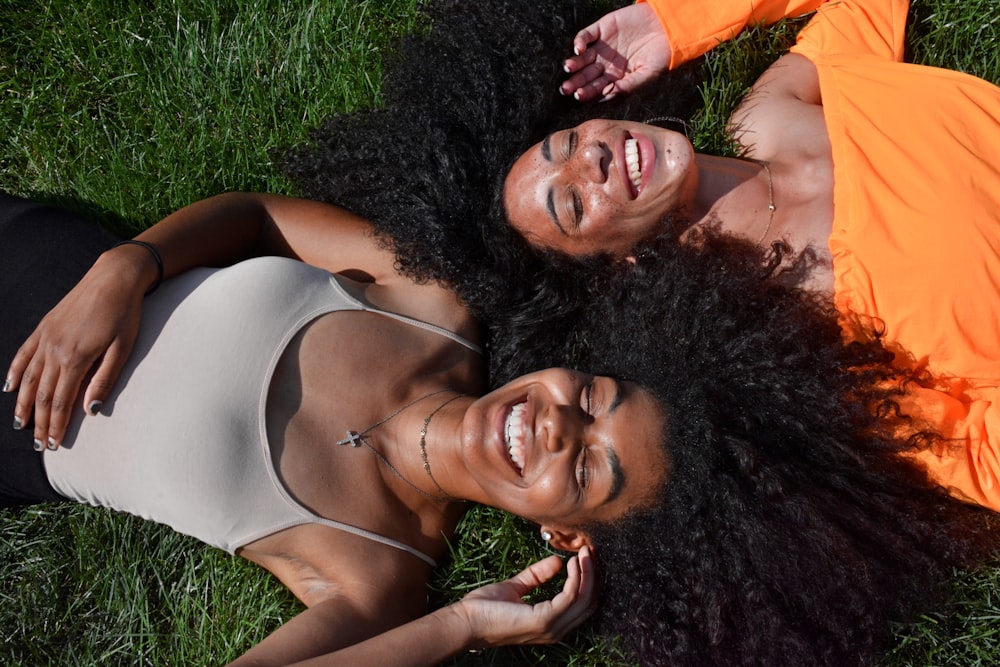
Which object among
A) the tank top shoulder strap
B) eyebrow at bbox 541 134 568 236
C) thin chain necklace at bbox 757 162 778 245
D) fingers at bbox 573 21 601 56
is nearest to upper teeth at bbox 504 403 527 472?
the tank top shoulder strap

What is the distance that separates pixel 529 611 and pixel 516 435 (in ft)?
2.43

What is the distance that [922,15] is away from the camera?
4.17 meters

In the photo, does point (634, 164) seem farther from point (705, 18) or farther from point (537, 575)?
point (537, 575)

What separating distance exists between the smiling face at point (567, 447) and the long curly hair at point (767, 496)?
0.37ft

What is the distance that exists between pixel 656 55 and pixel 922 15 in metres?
1.39

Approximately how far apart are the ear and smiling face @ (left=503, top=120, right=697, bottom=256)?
1156 mm

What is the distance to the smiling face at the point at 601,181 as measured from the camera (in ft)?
10.8

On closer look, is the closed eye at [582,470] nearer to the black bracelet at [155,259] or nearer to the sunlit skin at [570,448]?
the sunlit skin at [570,448]

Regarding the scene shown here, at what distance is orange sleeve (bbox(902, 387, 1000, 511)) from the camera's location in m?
3.29

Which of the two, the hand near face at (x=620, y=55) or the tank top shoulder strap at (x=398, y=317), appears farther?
the hand near face at (x=620, y=55)

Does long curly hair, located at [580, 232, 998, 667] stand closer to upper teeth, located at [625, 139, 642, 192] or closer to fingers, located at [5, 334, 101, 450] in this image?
upper teeth, located at [625, 139, 642, 192]

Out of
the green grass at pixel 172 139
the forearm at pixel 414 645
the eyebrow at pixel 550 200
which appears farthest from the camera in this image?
the green grass at pixel 172 139

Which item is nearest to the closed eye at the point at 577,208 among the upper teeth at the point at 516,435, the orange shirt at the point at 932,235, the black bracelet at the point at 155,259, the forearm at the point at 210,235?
the upper teeth at the point at 516,435

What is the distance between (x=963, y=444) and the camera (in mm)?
3322
